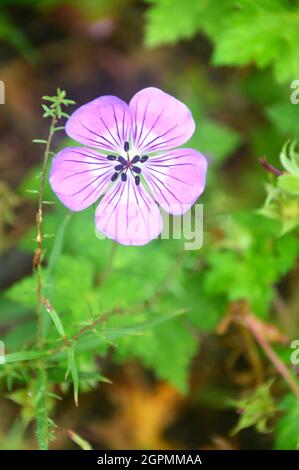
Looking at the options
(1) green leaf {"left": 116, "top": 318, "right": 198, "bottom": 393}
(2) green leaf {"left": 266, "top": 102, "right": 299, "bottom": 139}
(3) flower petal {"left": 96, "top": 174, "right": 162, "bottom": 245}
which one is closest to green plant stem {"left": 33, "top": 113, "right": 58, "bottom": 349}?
(3) flower petal {"left": 96, "top": 174, "right": 162, "bottom": 245}

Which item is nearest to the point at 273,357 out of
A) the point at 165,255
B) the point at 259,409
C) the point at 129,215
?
the point at 259,409

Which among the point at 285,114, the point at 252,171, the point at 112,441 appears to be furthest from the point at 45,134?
the point at 112,441

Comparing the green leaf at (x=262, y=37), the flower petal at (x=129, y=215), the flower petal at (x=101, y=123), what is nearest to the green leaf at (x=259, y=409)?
the flower petal at (x=129, y=215)

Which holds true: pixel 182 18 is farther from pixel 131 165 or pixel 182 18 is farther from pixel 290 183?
pixel 290 183

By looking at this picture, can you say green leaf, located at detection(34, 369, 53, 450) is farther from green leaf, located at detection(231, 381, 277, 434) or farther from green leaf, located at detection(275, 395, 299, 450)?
green leaf, located at detection(275, 395, 299, 450)

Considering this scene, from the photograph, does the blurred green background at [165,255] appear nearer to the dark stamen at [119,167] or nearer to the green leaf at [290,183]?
the green leaf at [290,183]

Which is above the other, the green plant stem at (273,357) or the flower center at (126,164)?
the flower center at (126,164)

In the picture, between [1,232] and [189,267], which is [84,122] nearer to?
[189,267]
